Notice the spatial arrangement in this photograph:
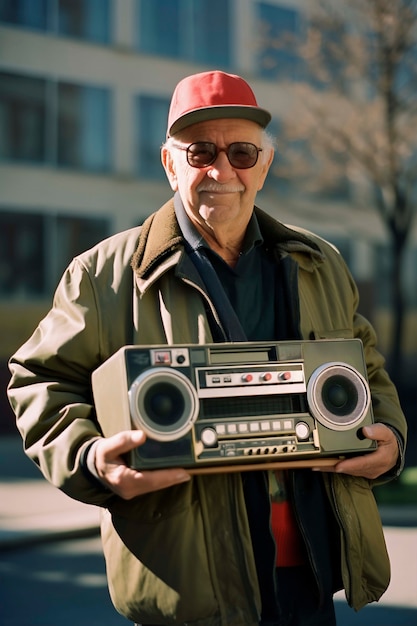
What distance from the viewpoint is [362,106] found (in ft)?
52.1

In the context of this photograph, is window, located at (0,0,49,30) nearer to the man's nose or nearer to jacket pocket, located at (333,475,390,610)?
the man's nose

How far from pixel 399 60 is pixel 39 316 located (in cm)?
899

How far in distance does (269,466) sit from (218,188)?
0.77 metres

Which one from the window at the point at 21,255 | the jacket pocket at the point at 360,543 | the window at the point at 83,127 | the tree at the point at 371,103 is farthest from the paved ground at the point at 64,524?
the window at the point at 83,127

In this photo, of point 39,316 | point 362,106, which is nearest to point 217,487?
point 362,106

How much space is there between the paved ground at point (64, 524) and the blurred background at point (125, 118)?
6.88 meters

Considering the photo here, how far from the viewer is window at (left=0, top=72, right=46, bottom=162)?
1980 cm

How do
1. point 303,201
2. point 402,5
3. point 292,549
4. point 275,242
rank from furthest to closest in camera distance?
point 303,201
point 402,5
point 275,242
point 292,549

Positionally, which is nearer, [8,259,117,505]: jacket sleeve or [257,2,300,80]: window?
[8,259,117,505]: jacket sleeve

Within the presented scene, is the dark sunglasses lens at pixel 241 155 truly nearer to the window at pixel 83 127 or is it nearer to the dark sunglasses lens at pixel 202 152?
Result: the dark sunglasses lens at pixel 202 152

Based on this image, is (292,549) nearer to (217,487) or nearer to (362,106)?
(217,487)

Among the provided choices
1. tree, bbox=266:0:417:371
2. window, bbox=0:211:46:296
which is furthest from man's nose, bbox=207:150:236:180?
window, bbox=0:211:46:296

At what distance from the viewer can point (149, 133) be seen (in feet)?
70.9

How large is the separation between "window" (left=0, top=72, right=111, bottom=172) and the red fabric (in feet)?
59.3
